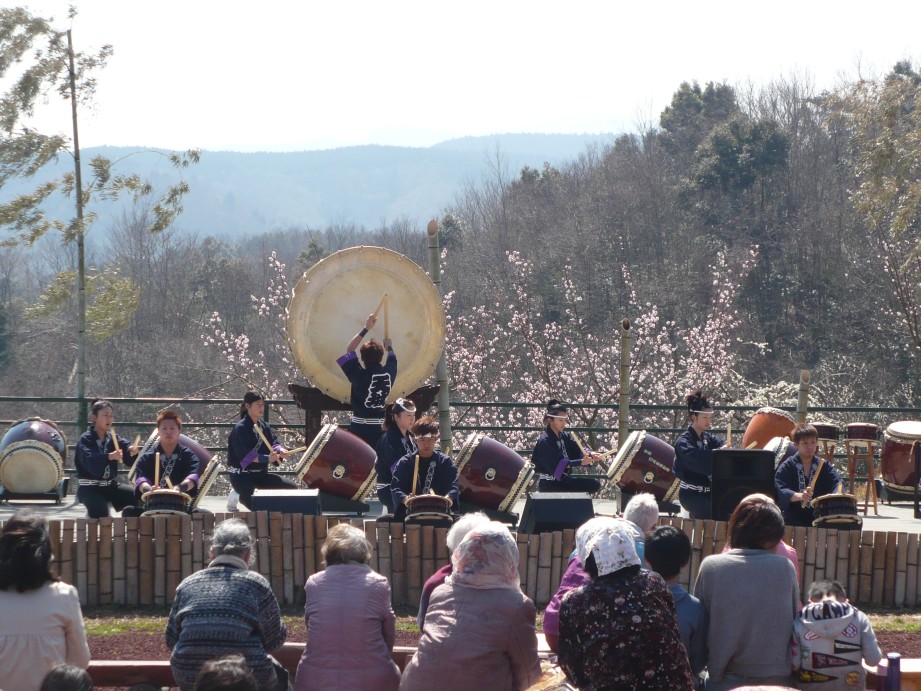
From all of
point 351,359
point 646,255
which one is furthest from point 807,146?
point 351,359

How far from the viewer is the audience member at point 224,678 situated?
350 cm

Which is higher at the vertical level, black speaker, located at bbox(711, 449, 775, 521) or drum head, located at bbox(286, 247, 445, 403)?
drum head, located at bbox(286, 247, 445, 403)

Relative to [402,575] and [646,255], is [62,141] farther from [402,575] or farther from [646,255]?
[646,255]

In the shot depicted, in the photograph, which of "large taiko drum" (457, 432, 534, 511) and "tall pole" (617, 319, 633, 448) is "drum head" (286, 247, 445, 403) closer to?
"tall pole" (617, 319, 633, 448)

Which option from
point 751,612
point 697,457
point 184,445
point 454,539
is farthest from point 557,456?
point 751,612

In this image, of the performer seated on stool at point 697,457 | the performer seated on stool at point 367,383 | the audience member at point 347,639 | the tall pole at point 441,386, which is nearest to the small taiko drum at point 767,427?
the performer seated on stool at point 697,457

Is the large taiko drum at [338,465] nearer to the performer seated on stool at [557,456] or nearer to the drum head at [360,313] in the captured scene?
the performer seated on stool at [557,456]

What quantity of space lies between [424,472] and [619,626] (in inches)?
179

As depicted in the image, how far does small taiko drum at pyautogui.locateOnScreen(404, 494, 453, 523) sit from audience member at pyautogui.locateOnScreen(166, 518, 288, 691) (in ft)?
10.8

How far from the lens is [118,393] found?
3556 cm

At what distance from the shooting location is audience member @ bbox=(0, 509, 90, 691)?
4.34 m

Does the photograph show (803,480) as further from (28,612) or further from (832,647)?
(28,612)

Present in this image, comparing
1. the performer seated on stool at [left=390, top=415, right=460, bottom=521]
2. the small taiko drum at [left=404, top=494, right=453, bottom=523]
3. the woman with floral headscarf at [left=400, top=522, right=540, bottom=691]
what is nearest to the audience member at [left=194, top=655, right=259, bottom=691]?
the woman with floral headscarf at [left=400, top=522, right=540, bottom=691]

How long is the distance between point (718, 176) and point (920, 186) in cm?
1946
